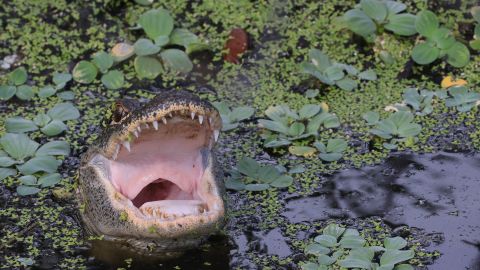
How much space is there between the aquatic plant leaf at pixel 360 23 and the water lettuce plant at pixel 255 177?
1251mm

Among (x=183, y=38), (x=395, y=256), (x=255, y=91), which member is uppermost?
(x=183, y=38)

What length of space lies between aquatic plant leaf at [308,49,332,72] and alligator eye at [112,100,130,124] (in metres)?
1.61

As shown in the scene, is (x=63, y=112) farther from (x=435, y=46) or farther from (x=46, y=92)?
(x=435, y=46)

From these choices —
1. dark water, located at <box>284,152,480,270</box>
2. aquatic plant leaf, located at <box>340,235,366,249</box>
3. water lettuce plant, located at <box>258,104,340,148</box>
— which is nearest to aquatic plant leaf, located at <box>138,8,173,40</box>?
water lettuce plant, located at <box>258,104,340,148</box>

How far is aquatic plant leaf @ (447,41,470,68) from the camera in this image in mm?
5680

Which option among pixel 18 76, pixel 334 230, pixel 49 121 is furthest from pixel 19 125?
pixel 334 230

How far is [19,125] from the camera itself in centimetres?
523

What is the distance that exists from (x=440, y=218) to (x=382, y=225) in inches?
10.5

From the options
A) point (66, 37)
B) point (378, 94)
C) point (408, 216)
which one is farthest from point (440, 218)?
point (66, 37)

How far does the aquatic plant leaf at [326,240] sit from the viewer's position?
169 inches

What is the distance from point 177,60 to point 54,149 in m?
0.99

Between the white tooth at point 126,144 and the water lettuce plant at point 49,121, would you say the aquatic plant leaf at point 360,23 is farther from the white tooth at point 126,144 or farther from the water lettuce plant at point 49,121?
the white tooth at point 126,144

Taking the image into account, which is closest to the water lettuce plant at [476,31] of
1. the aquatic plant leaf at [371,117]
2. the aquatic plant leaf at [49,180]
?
the aquatic plant leaf at [371,117]

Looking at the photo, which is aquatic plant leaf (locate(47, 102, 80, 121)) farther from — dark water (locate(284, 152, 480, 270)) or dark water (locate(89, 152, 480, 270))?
dark water (locate(284, 152, 480, 270))
